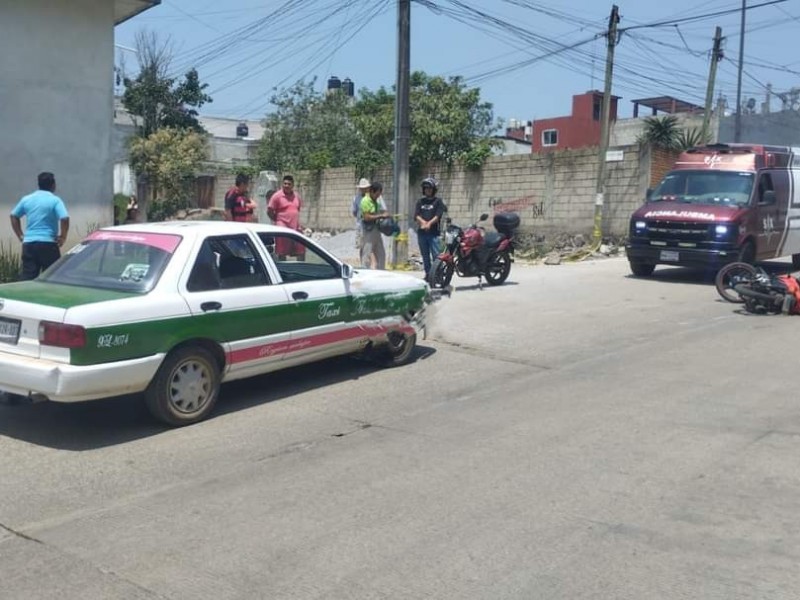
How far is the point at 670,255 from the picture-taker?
15383 millimetres

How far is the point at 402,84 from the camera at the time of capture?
17281mm

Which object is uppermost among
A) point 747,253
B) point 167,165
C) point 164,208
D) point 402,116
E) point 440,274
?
point 402,116

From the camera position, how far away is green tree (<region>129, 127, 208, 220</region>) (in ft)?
124

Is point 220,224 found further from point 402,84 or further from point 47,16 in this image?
point 402,84

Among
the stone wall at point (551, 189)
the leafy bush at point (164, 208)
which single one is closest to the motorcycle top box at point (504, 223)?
the stone wall at point (551, 189)

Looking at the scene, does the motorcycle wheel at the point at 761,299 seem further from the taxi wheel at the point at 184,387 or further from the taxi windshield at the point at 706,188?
the taxi wheel at the point at 184,387

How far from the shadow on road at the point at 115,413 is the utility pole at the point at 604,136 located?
53.2 ft

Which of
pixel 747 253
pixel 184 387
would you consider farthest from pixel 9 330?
pixel 747 253

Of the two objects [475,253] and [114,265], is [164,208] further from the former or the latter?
[114,265]

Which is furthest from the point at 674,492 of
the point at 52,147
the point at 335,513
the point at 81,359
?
the point at 52,147

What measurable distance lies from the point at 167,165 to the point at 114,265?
32.2 meters

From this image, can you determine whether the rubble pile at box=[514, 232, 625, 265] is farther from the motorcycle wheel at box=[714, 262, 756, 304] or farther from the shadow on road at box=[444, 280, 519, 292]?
the motorcycle wheel at box=[714, 262, 756, 304]

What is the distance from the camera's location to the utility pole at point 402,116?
1728 centimetres

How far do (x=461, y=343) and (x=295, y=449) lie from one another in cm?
422
